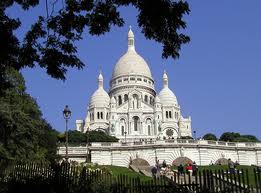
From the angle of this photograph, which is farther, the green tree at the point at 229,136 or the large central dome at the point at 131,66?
the large central dome at the point at 131,66

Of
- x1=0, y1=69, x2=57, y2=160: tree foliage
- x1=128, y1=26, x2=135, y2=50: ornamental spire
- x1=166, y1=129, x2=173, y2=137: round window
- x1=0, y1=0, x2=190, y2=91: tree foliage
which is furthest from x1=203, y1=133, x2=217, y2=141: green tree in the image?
x1=0, y1=0, x2=190, y2=91: tree foliage

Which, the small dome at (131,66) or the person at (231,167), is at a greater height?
the small dome at (131,66)

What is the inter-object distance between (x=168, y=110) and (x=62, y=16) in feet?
Answer: 331

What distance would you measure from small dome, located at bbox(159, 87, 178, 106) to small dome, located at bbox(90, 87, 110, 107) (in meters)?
12.9

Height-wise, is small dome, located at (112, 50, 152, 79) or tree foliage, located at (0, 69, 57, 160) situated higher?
small dome, located at (112, 50, 152, 79)

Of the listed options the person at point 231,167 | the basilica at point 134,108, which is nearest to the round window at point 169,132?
the basilica at point 134,108

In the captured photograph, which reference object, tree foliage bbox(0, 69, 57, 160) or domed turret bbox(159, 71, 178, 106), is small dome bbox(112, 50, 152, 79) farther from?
tree foliage bbox(0, 69, 57, 160)

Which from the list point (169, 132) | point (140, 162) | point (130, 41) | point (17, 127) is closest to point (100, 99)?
point (169, 132)

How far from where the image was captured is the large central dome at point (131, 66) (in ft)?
377

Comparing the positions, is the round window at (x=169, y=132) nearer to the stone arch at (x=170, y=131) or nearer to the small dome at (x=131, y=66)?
the stone arch at (x=170, y=131)

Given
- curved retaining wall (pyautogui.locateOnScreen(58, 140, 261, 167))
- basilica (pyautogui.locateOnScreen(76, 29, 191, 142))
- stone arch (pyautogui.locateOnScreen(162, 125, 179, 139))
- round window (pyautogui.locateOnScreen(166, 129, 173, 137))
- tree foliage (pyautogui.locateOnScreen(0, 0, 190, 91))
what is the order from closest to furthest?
1. tree foliage (pyautogui.locateOnScreen(0, 0, 190, 91))
2. curved retaining wall (pyautogui.locateOnScreen(58, 140, 261, 167))
3. basilica (pyautogui.locateOnScreen(76, 29, 191, 142))
4. stone arch (pyautogui.locateOnScreen(162, 125, 179, 139))
5. round window (pyautogui.locateOnScreen(166, 129, 173, 137))

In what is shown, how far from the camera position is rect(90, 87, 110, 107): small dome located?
113 m

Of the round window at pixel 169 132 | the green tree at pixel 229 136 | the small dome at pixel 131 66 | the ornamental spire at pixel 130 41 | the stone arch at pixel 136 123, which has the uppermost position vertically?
the ornamental spire at pixel 130 41

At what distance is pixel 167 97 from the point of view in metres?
116
